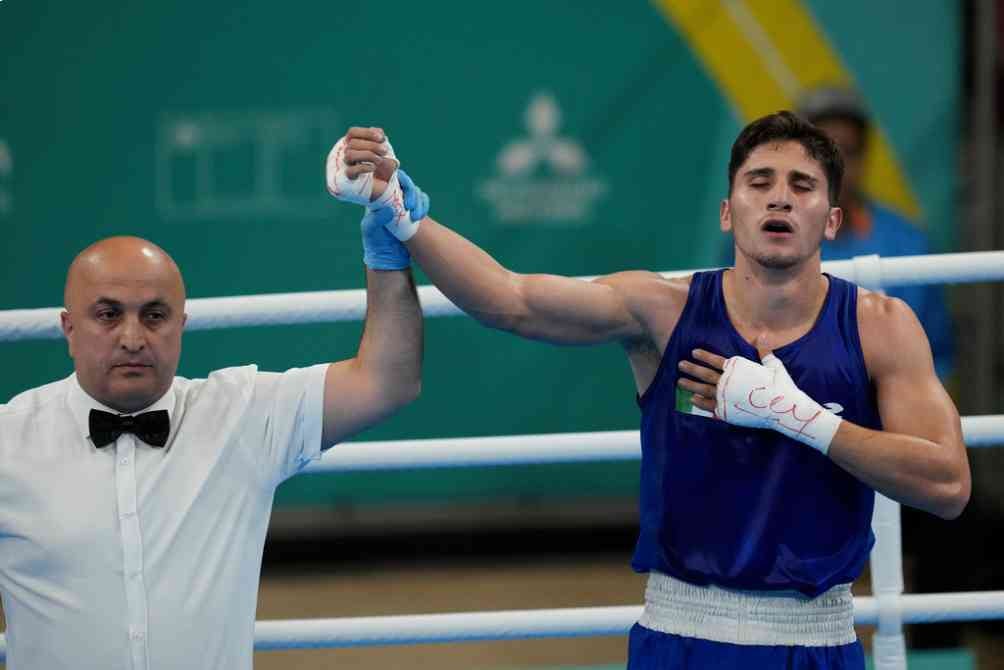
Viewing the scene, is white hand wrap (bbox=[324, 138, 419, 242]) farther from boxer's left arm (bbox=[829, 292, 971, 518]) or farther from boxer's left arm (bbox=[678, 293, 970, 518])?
boxer's left arm (bbox=[829, 292, 971, 518])

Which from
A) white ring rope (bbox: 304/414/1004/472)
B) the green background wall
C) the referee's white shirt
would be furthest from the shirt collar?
the green background wall

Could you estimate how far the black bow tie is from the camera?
2.05 m

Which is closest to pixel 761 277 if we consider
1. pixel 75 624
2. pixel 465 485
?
pixel 75 624

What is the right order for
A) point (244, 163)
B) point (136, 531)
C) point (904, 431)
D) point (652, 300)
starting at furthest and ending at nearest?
point (244, 163), point (652, 300), point (904, 431), point (136, 531)

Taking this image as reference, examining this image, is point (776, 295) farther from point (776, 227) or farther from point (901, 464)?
point (901, 464)

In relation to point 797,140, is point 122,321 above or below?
below

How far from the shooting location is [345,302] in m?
2.61

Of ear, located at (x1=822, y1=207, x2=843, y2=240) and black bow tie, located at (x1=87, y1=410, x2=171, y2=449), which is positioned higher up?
ear, located at (x1=822, y1=207, x2=843, y2=240)

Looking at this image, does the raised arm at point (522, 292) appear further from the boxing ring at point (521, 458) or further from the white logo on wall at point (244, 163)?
the white logo on wall at point (244, 163)

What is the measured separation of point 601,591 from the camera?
223 inches

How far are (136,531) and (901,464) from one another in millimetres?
1211

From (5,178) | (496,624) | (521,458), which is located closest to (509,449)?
(521,458)

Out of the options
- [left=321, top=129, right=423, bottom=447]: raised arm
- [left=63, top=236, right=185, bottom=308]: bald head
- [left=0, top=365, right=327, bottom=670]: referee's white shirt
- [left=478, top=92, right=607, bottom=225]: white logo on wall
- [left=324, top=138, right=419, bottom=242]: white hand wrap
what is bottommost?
[left=0, top=365, right=327, bottom=670]: referee's white shirt

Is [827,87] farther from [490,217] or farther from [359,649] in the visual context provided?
[359,649]
